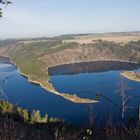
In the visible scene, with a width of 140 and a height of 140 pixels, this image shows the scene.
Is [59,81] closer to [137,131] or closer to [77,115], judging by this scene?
[77,115]

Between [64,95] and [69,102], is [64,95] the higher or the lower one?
the higher one

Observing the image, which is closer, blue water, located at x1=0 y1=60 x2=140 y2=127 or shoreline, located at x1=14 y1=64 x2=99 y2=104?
blue water, located at x1=0 y1=60 x2=140 y2=127

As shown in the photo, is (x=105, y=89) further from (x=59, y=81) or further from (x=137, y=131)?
(x=137, y=131)

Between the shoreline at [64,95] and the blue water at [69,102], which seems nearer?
the blue water at [69,102]

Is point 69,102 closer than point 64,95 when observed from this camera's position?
Yes

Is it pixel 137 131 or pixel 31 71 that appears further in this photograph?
pixel 31 71

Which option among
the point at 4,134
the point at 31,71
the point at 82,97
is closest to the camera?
the point at 4,134

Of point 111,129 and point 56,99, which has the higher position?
point 111,129

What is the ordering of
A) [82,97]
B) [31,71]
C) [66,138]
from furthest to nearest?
[31,71], [82,97], [66,138]

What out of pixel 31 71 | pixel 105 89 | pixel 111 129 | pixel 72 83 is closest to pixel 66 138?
pixel 111 129
